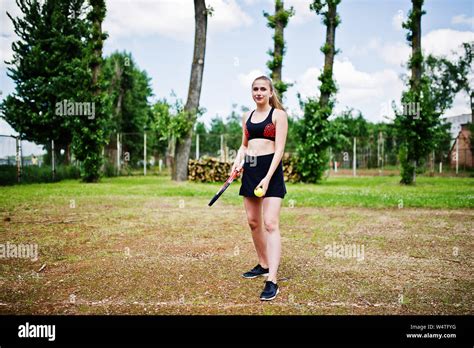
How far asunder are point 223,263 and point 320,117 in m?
16.5

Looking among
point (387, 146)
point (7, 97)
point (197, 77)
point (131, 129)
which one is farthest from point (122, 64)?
point (387, 146)

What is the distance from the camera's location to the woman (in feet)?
13.6

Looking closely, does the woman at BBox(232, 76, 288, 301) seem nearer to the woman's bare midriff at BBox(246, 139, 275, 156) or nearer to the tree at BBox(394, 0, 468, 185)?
the woman's bare midriff at BBox(246, 139, 275, 156)

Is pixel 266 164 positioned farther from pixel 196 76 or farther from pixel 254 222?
pixel 196 76

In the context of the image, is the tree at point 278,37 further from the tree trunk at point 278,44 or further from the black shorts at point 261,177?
the black shorts at point 261,177

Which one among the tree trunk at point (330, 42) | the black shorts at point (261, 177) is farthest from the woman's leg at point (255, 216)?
the tree trunk at point (330, 42)

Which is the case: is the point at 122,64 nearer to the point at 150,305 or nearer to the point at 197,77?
the point at 197,77

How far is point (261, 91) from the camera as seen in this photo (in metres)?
4.24

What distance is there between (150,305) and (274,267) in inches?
49.2

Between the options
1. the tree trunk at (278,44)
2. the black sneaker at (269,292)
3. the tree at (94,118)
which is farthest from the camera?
the tree trunk at (278,44)

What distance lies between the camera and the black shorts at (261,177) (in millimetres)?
4199

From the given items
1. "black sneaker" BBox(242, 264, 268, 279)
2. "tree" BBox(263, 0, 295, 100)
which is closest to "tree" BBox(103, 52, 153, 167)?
"tree" BBox(263, 0, 295, 100)

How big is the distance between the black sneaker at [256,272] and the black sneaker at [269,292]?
620mm

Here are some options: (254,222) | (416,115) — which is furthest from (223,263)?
(416,115)
